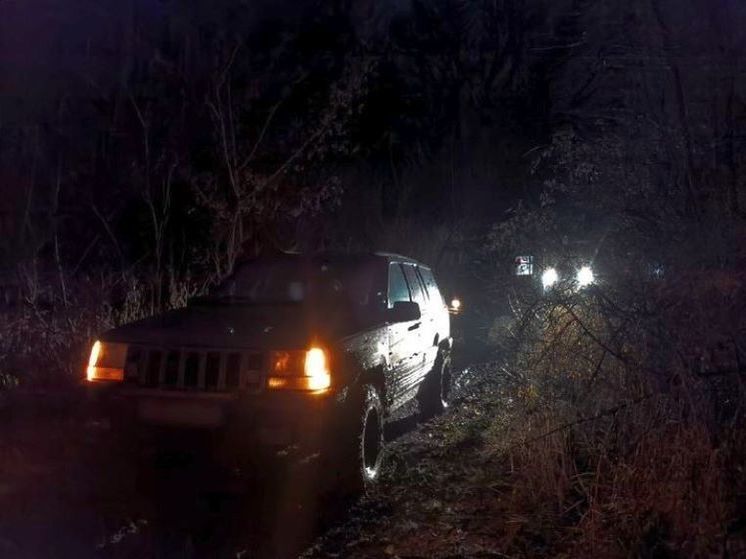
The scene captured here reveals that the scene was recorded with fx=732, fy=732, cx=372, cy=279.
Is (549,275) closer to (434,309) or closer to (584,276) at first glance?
(584,276)

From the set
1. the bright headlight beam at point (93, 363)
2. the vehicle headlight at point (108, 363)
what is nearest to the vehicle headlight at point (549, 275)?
the vehicle headlight at point (108, 363)

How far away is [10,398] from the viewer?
7086 mm

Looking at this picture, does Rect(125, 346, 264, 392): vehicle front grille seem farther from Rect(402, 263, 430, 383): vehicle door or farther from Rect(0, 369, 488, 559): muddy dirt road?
Rect(402, 263, 430, 383): vehicle door

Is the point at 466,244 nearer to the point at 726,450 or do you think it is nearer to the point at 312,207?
the point at 312,207

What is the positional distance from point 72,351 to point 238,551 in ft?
14.2

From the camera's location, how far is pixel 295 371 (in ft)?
15.0

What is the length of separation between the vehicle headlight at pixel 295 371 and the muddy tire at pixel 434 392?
130 inches

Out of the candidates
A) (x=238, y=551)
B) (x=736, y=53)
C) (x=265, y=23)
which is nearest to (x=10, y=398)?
(x=238, y=551)

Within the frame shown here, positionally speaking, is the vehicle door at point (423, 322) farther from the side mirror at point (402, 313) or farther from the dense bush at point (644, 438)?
the dense bush at point (644, 438)

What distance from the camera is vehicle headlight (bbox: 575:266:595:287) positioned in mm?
5630

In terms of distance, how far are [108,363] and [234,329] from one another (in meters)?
0.84

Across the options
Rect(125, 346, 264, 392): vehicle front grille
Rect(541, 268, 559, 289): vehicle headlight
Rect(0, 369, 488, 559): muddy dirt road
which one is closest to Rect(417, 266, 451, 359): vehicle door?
Rect(541, 268, 559, 289): vehicle headlight

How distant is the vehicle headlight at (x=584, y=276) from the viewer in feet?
18.5

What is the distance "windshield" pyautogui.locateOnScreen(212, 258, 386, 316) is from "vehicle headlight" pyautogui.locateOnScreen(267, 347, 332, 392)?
4.82ft
